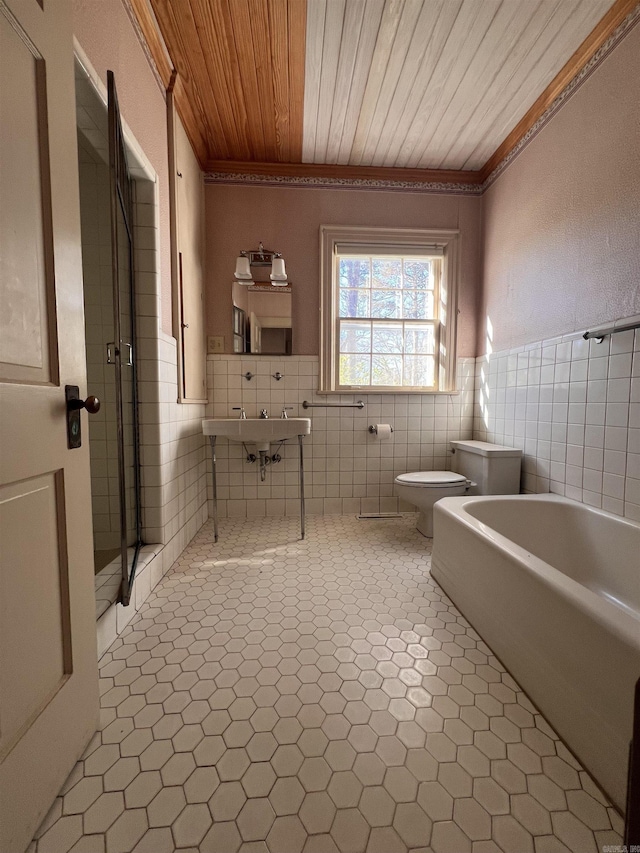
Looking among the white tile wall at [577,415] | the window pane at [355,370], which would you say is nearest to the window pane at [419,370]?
the window pane at [355,370]

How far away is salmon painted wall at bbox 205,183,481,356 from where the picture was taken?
106 inches

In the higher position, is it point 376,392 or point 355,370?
point 355,370

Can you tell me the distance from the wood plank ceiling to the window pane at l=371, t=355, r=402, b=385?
1.40 m

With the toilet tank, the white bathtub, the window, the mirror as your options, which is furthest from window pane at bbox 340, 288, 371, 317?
the white bathtub

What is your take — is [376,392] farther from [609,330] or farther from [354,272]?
[609,330]

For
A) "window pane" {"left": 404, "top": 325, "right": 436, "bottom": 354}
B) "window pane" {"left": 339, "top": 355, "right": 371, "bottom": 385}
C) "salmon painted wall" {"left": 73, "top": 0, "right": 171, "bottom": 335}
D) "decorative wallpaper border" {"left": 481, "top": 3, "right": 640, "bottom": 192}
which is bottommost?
"window pane" {"left": 339, "top": 355, "right": 371, "bottom": 385}

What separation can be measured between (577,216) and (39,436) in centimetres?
239

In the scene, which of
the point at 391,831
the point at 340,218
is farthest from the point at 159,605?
Answer: the point at 340,218

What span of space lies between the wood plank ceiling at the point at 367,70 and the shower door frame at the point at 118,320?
2.30 ft

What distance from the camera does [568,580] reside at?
1.04m

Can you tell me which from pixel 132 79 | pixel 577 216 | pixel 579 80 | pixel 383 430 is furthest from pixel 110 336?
pixel 579 80

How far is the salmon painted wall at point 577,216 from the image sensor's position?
1544 mm

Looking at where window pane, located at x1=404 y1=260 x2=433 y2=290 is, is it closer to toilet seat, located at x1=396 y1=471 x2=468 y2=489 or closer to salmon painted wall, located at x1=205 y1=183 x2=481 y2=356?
salmon painted wall, located at x1=205 y1=183 x2=481 y2=356

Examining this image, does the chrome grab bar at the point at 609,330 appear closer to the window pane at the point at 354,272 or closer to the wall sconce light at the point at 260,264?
the window pane at the point at 354,272
